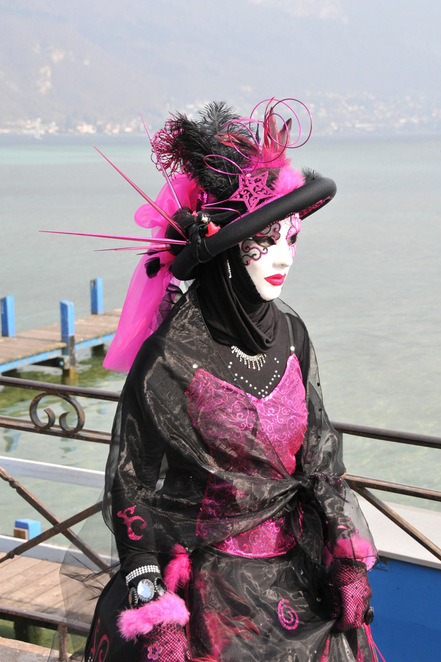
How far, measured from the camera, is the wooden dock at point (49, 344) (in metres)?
14.0

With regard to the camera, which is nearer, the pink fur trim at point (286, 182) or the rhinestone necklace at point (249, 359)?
the pink fur trim at point (286, 182)

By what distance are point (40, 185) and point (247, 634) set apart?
78887 mm

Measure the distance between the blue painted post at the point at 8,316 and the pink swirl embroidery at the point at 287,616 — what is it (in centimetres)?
1310

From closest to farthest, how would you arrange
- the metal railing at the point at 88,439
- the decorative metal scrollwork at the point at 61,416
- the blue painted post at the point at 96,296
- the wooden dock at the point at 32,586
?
the metal railing at the point at 88,439
the decorative metal scrollwork at the point at 61,416
the wooden dock at the point at 32,586
the blue painted post at the point at 96,296

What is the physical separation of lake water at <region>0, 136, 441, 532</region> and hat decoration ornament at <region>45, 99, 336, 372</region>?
8.83 m

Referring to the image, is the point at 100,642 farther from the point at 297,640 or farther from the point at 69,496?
the point at 69,496

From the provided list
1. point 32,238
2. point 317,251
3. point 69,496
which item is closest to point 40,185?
point 32,238

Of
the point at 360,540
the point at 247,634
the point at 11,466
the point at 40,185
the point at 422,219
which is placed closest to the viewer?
the point at 247,634

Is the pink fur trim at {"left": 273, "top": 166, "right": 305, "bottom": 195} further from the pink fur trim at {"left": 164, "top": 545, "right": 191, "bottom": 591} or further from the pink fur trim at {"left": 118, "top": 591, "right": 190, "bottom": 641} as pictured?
the pink fur trim at {"left": 118, "top": 591, "right": 190, "bottom": 641}

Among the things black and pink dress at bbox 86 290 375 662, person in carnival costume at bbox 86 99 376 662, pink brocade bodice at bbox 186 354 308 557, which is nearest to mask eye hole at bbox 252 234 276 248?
person in carnival costume at bbox 86 99 376 662

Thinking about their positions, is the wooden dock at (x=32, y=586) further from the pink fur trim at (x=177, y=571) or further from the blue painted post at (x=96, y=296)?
the blue painted post at (x=96, y=296)

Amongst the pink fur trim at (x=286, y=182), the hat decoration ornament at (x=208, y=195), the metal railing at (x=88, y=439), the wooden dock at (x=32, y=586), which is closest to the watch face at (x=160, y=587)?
the metal railing at (x=88, y=439)

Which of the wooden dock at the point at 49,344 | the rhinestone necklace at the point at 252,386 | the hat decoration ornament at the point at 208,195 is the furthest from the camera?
the wooden dock at the point at 49,344

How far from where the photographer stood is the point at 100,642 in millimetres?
2145
